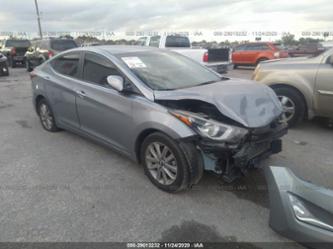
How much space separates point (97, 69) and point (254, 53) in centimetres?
1584

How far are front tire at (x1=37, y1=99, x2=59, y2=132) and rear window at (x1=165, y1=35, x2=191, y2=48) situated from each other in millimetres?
8234

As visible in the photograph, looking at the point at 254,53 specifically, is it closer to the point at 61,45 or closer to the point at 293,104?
the point at 61,45

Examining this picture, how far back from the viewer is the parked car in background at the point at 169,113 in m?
2.99

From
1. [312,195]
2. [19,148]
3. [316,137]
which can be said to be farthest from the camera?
[316,137]

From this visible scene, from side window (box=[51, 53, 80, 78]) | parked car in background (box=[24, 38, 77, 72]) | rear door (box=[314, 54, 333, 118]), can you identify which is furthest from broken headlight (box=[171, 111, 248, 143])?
parked car in background (box=[24, 38, 77, 72])

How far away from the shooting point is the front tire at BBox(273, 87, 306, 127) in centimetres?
530

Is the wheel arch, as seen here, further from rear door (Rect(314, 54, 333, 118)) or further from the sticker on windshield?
rear door (Rect(314, 54, 333, 118))

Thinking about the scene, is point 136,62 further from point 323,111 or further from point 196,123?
point 323,111

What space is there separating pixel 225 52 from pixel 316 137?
739 cm

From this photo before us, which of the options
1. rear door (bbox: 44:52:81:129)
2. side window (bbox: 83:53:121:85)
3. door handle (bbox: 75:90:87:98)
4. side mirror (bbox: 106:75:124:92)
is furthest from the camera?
rear door (bbox: 44:52:81:129)

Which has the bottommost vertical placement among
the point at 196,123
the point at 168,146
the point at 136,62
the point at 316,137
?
the point at 316,137

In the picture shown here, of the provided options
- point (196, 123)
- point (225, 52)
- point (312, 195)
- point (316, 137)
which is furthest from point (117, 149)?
point (225, 52)

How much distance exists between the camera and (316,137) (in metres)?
5.09

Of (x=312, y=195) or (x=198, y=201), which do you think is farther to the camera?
(x=198, y=201)
